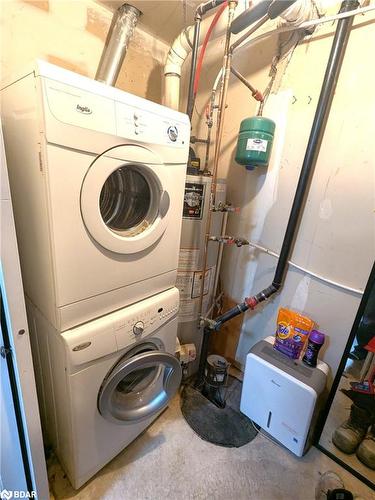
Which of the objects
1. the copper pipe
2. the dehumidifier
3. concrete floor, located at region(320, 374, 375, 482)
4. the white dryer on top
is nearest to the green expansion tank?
the copper pipe

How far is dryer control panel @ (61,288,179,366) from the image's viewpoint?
885 millimetres

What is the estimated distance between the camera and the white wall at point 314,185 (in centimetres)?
118

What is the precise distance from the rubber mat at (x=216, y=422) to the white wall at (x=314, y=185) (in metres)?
0.52

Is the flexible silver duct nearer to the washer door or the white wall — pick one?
the white wall

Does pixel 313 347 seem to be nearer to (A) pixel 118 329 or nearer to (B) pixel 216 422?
(B) pixel 216 422

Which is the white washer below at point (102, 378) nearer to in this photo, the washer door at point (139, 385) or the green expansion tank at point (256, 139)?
the washer door at point (139, 385)

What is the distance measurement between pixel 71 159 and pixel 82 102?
0.17 metres

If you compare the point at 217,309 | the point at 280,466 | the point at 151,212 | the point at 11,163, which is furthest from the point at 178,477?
the point at 11,163

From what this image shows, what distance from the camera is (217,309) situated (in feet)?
6.27

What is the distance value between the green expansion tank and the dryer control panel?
33.3 inches

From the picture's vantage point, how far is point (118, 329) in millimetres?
990

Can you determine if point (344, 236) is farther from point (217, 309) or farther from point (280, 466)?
point (280, 466)

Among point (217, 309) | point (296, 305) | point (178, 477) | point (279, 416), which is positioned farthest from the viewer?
point (217, 309)

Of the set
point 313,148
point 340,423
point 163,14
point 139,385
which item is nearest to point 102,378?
point 139,385
